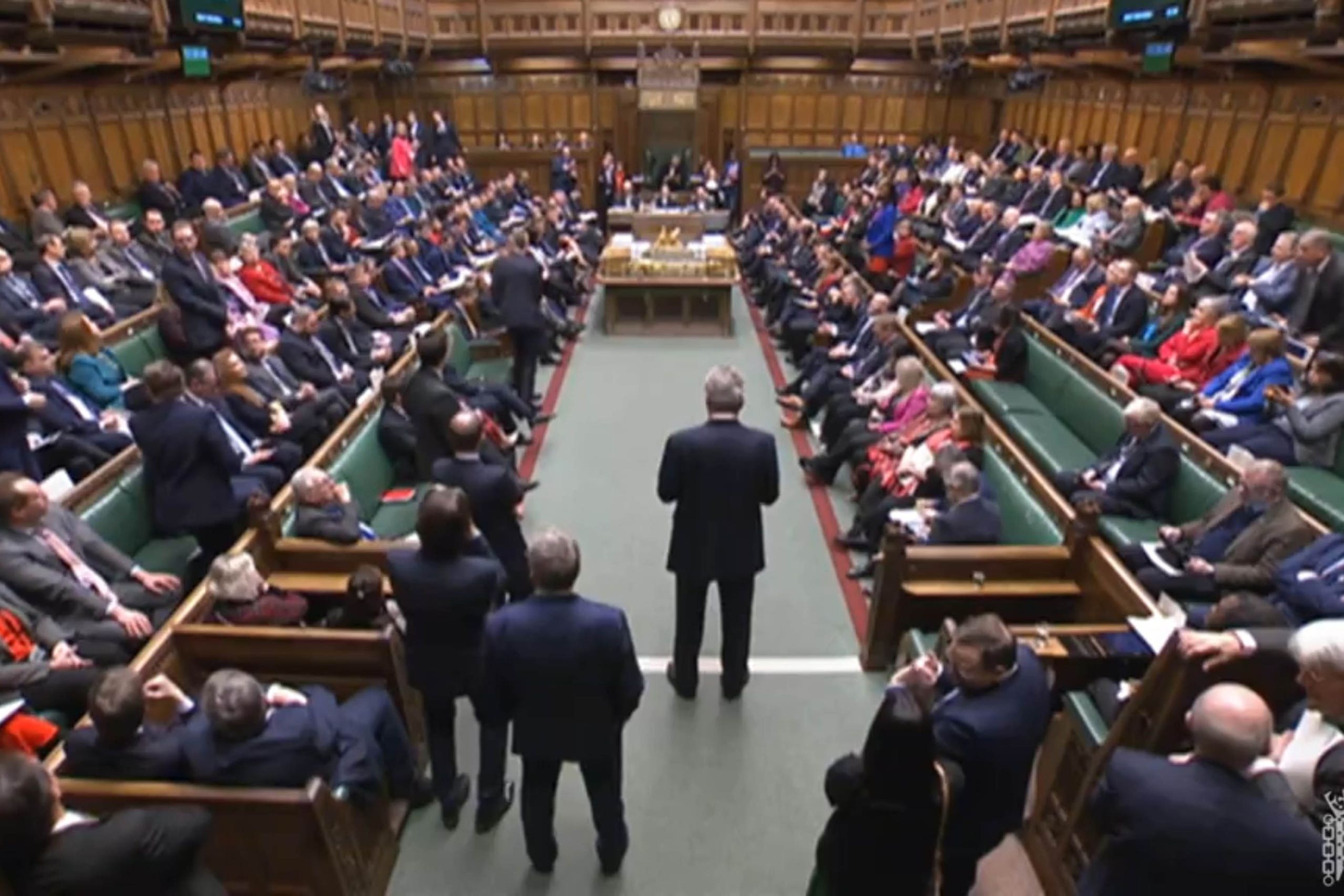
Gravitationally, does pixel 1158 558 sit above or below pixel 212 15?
below

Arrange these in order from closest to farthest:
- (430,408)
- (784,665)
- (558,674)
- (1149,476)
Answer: (558,674)
(784,665)
(1149,476)
(430,408)

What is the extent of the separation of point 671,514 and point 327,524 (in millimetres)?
2469

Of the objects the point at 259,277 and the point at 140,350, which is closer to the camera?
the point at 140,350

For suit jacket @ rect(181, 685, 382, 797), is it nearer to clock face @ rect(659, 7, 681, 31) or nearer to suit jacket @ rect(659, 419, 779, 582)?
suit jacket @ rect(659, 419, 779, 582)

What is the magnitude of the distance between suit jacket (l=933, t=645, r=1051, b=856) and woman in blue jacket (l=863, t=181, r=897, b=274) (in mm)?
8486

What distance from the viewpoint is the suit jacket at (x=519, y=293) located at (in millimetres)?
7117

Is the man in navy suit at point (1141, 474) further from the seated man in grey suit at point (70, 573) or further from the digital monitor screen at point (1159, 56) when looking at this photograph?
the digital monitor screen at point (1159, 56)

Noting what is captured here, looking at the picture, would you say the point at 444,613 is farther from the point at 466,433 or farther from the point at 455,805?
the point at 466,433

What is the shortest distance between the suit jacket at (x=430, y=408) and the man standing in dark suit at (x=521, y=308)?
2.22 metres

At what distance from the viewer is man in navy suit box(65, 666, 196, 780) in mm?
2416

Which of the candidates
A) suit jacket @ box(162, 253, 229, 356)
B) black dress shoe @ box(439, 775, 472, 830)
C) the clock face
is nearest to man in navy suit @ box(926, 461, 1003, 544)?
black dress shoe @ box(439, 775, 472, 830)

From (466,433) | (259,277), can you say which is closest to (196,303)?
(259,277)

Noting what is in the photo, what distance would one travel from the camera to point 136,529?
4.33 metres

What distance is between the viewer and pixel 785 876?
3.08 m
